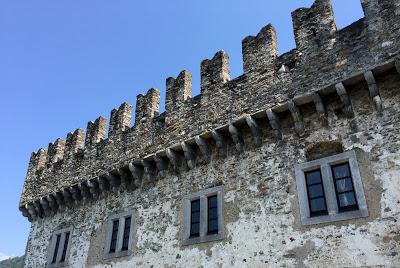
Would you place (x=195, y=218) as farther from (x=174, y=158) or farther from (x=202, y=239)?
(x=174, y=158)

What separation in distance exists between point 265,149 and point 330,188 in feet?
6.43

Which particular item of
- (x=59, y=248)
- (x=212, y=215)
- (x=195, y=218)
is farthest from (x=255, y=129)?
(x=59, y=248)

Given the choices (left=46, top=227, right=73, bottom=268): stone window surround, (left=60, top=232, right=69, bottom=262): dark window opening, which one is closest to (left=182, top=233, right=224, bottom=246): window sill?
(left=46, top=227, right=73, bottom=268): stone window surround

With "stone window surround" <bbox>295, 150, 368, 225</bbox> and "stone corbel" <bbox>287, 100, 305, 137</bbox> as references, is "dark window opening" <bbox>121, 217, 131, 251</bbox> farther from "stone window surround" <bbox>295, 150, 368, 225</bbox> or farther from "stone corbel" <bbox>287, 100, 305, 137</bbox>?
"stone corbel" <bbox>287, 100, 305, 137</bbox>

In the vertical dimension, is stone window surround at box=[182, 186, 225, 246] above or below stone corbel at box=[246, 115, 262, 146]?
below

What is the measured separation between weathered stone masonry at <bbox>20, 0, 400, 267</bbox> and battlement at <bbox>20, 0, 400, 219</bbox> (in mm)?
32

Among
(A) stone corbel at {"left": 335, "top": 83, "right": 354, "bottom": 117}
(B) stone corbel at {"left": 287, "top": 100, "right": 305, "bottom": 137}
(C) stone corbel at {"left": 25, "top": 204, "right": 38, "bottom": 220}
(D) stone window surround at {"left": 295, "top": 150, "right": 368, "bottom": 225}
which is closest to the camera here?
(D) stone window surround at {"left": 295, "top": 150, "right": 368, "bottom": 225}

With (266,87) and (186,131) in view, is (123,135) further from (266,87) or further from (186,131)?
(266,87)

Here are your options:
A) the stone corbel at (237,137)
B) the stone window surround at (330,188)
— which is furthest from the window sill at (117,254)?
the stone window surround at (330,188)

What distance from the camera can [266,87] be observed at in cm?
997

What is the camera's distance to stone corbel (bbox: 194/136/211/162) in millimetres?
10469

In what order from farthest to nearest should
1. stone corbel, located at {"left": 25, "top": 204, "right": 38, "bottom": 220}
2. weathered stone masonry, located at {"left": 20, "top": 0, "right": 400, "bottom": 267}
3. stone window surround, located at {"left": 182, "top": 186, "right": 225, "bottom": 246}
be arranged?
stone corbel, located at {"left": 25, "top": 204, "right": 38, "bottom": 220} < stone window surround, located at {"left": 182, "top": 186, "right": 225, "bottom": 246} < weathered stone masonry, located at {"left": 20, "top": 0, "right": 400, "bottom": 267}

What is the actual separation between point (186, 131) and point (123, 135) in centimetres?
305

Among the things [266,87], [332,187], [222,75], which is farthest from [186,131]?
[332,187]
